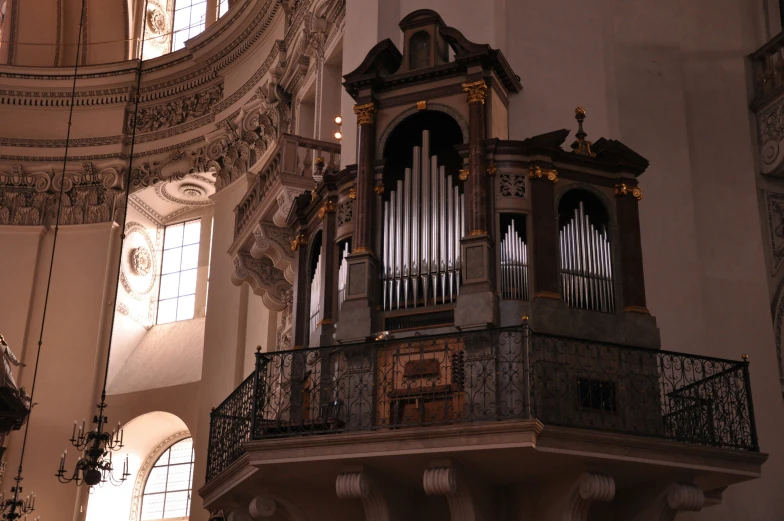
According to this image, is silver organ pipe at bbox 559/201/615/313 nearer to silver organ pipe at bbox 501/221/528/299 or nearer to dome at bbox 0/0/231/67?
silver organ pipe at bbox 501/221/528/299

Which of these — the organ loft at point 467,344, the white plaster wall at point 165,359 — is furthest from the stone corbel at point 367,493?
the white plaster wall at point 165,359

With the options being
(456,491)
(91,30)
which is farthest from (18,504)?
(91,30)

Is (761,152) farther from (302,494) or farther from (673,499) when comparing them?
(302,494)

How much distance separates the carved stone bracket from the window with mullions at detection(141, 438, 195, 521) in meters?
4.68

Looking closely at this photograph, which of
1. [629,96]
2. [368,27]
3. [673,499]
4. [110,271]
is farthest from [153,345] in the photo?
[673,499]

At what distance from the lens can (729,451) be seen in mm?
9750

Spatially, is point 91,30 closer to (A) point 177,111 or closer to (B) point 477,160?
(A) point 177,111

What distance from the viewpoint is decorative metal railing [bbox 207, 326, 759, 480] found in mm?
9555

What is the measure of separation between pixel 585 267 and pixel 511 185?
3.43 ft

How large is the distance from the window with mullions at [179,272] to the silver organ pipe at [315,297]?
9.34m

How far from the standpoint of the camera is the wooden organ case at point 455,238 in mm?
9930

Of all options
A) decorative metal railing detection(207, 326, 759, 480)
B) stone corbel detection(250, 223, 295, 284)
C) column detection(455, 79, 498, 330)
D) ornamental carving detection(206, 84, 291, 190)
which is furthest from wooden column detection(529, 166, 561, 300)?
ornamental carving detection(206, 84, 291, 190)

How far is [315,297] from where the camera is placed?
38.2 feet

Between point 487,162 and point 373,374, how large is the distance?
7.68ft
